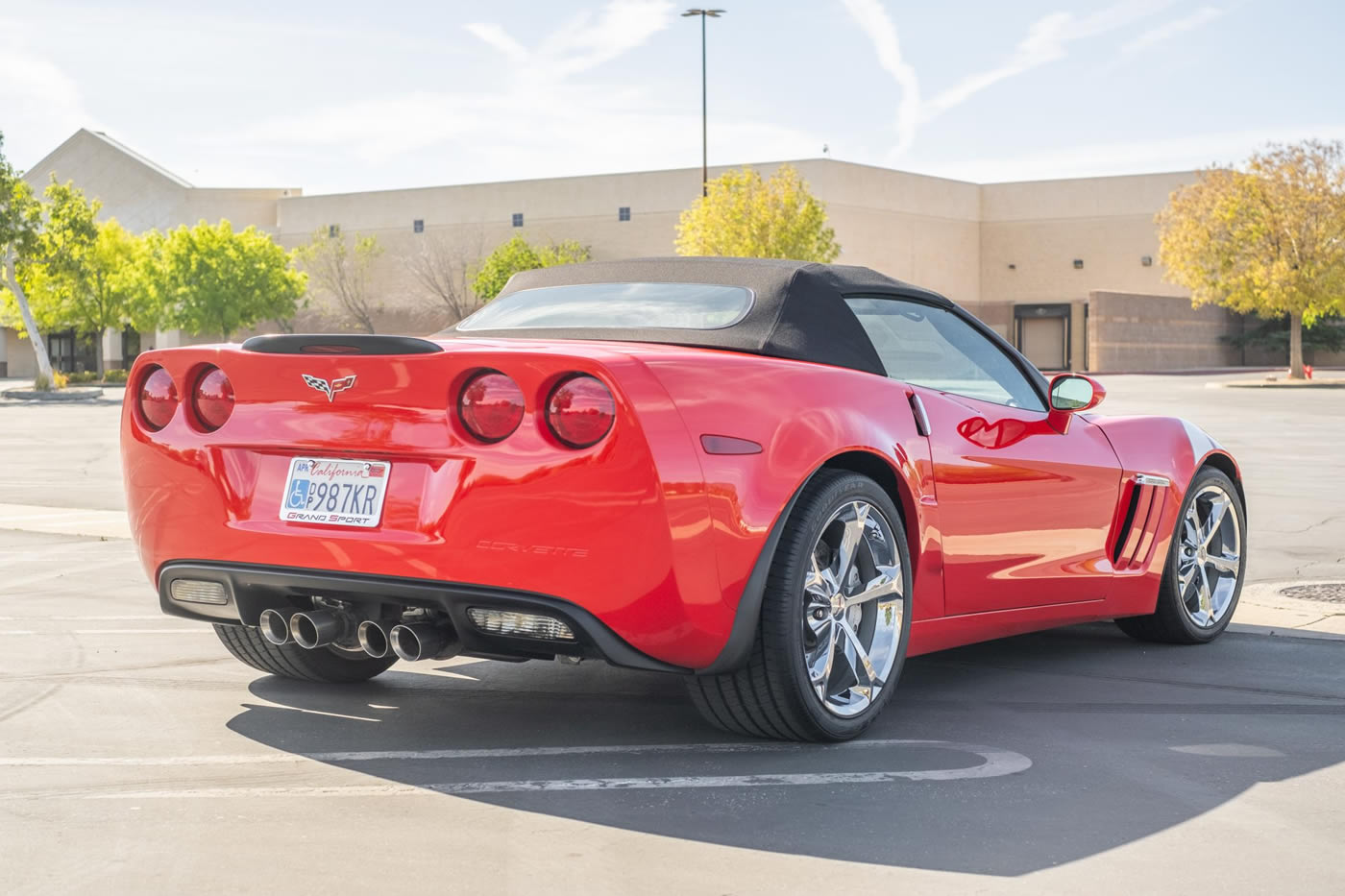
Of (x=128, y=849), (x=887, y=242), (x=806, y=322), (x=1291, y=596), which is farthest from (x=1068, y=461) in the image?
(x=887, y=242)

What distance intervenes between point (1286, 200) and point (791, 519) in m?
48.8

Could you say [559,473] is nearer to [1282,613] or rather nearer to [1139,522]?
[1139,522]

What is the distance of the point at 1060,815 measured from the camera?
3.91 meters

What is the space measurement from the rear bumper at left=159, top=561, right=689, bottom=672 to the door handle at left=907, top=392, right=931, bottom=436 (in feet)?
3.97

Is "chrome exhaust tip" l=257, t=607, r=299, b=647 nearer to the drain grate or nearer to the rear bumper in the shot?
the rear bumper

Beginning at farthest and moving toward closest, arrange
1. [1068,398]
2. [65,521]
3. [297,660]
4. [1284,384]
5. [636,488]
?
[1284,384] → [65,521] → [1068,398] → [297,660] → [636,488]

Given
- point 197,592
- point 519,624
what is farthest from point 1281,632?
point 197,592

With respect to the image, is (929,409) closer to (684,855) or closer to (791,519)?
(791,519)

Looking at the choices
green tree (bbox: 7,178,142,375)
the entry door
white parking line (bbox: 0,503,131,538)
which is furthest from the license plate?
the entry door

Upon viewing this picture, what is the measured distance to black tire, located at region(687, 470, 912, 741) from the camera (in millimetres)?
4324

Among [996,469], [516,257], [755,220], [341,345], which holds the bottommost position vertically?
[996,469]

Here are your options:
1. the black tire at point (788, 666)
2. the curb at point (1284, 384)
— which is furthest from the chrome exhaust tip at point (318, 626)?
the curb at point (1284, 384)

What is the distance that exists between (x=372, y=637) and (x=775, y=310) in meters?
1.54

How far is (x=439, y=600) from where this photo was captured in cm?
415
